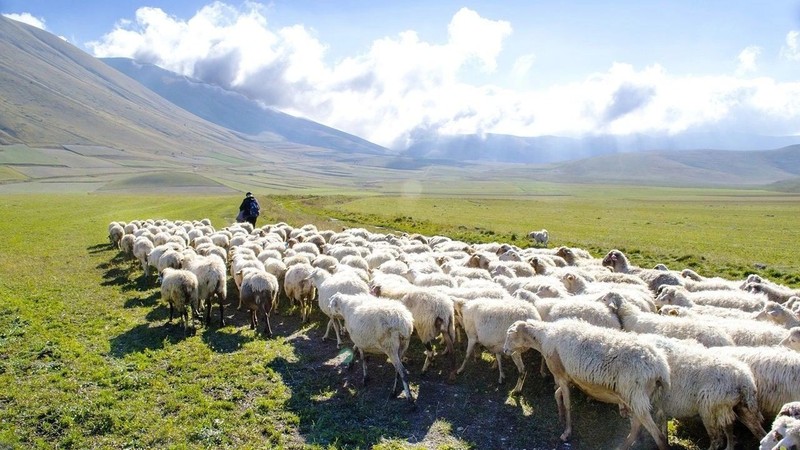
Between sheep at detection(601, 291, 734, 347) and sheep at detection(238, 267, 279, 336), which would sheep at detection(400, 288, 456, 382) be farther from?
sheep at detection(238, 267, 279, 336)

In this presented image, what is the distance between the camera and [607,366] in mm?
8320

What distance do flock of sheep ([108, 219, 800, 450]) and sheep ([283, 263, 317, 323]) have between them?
0.18 ft

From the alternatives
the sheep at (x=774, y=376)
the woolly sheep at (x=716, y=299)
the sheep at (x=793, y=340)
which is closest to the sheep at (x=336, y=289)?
the woolly sheep at (x=716, y=299)

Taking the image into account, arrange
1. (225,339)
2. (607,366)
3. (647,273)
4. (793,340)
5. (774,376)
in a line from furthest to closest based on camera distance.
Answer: (647,273) < (225,339) < (793,340) < (607,366) < (774,376)

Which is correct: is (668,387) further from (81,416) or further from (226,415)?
(81,416)

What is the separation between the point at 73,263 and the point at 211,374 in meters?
19.3

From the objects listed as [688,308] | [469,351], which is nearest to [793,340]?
[688,308]

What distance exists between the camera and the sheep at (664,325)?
32.3ft

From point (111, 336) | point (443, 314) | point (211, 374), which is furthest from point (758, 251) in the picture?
point (111, 336)

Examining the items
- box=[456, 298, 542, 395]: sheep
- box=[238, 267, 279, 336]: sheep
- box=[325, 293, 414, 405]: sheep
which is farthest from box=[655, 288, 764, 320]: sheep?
box=[238, 267, 279, 336]: sheep

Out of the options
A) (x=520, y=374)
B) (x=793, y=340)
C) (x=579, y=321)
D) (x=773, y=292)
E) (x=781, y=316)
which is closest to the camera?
(x=793, y=340)

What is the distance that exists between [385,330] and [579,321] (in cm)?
432

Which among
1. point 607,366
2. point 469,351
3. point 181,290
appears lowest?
point 469,351

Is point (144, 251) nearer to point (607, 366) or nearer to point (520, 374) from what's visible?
point (520, 374)
